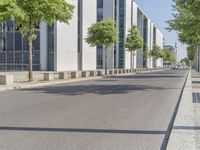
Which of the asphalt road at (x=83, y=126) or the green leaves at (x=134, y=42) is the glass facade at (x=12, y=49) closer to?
→ the green leaves at (x=134, y=42)

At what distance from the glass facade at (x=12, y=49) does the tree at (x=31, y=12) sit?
30223 millimetres

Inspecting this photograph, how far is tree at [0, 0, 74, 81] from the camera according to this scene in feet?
95.1

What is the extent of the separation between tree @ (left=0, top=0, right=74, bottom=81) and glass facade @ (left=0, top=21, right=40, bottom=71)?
30.2 metres

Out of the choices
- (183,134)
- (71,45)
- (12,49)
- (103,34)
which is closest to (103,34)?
(103,34)

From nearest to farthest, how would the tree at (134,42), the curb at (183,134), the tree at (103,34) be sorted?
1. the curb at (183,134)
2. the tree at (103,34)
3. the tree at (134,42)

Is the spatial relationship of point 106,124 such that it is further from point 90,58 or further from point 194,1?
point 90,58

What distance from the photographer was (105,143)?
8.55 m

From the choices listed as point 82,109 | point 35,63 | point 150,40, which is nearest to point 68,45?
point 35,63

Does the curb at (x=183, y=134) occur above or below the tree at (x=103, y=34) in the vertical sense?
below

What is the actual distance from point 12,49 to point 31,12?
3456 centimetres

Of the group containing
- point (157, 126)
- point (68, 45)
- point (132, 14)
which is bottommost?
point (157, 126)

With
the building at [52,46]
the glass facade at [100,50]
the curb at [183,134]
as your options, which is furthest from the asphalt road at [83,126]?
the glass facade at [100,50]

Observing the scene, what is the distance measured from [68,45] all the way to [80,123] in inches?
2138

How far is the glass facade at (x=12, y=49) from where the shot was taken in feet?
210
